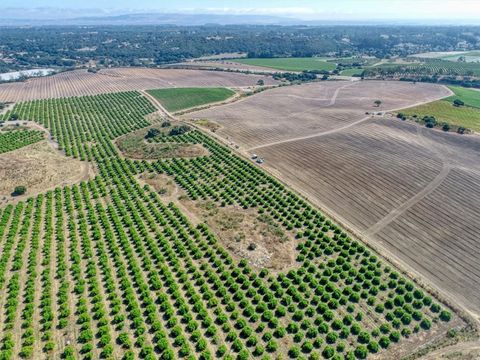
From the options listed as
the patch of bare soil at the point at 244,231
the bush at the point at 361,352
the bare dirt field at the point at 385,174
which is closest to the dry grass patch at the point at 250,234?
the patch of bare soil at the point at 244,231

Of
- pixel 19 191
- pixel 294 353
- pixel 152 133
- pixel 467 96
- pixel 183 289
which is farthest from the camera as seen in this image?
pixel 467 96

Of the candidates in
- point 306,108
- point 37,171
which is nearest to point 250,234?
point 37,171

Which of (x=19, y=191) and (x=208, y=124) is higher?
(x=19, y=191)

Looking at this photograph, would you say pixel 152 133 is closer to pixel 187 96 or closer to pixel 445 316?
pixel 187 96

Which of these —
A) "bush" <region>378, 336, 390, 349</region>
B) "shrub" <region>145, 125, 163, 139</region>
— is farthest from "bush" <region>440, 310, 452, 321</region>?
"shrub" <region>145, 125, 163, 139</region>

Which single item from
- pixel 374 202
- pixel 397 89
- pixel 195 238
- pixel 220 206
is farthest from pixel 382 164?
pixel 397 89

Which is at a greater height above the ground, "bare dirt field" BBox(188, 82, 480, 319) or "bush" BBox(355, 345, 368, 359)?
"bush" BBox(355, 345, 368, 359)

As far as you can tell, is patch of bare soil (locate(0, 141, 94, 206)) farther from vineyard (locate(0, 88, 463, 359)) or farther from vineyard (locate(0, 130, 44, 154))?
vineyard (locate(0, 88, 463, 359))
